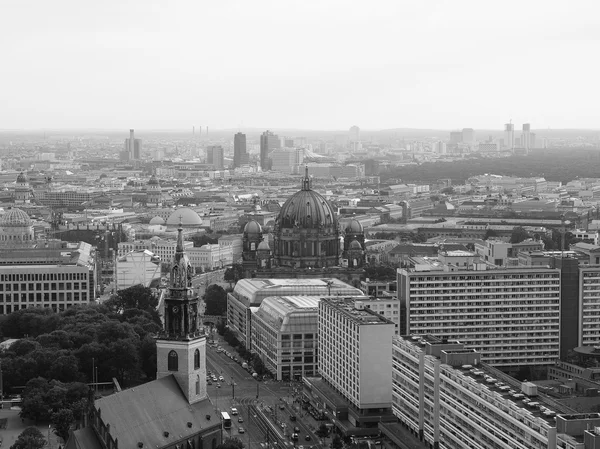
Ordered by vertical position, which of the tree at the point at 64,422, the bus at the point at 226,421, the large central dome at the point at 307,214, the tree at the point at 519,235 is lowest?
the bus at the point at 226,421

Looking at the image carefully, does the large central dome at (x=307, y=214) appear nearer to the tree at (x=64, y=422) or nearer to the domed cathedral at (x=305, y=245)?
the domed cathedral at (x=305, y=245)

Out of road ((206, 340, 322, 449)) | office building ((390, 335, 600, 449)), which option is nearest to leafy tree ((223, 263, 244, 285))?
road ((206, 340, 322, 449))

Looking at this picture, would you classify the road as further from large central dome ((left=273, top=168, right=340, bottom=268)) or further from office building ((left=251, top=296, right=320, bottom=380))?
large central dome ((left=273, top=168, right=340, bottom=268))

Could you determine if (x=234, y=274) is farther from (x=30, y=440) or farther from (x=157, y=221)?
(x=30, y=440)

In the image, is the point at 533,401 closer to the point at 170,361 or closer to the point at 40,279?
the point at 170,361

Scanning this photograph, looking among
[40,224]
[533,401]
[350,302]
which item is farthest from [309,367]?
[40,224]

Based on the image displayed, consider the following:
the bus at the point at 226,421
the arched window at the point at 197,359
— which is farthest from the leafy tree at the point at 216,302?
the arched window at the point at 197,359
